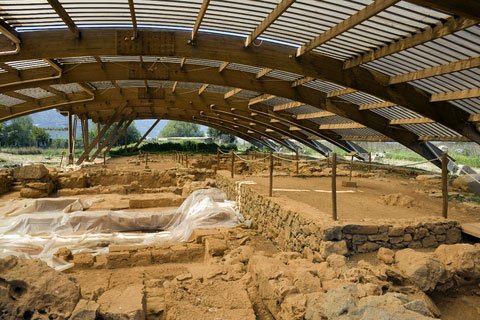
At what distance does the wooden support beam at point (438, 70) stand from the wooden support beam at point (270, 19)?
4394 millimetres

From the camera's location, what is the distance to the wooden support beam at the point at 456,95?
9.95 m

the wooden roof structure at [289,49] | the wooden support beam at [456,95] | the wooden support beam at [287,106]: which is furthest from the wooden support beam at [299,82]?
the wooden support beam at [456,95]

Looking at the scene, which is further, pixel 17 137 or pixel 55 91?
pixel 17 137

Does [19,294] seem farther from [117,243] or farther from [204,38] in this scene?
[204,38]

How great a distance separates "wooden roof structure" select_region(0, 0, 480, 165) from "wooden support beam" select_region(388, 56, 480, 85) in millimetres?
29

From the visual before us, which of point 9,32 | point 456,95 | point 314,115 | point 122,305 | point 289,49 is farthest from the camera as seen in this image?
point 314,115

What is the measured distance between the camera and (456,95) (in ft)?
35.0

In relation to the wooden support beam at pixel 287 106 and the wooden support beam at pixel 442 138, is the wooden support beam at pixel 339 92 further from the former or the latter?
the wooden support beam at pixel 442 138

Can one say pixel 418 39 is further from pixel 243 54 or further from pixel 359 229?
pixel 243 54

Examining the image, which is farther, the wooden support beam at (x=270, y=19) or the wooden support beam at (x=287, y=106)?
the wooden support beam at (x=287, y=106)

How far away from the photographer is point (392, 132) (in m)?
16.6

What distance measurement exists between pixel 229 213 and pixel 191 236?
1632mm

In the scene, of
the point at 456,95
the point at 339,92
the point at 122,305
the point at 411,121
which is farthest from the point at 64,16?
the point at 411,121

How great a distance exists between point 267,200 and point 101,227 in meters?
5.10
